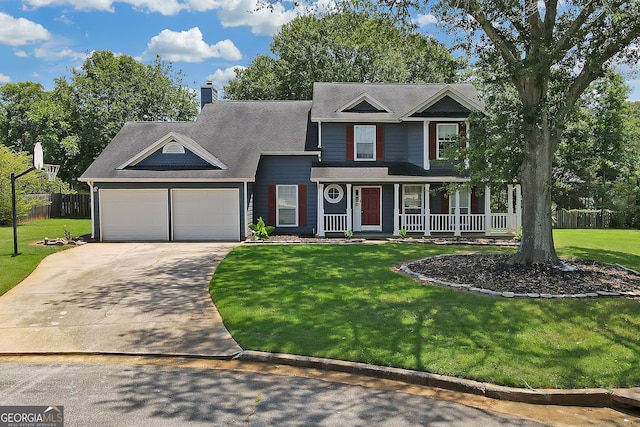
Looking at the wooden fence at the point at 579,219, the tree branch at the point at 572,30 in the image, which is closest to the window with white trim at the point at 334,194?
the tree branch at the point at 572,30

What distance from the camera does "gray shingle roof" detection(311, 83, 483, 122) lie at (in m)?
21.3

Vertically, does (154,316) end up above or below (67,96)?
below

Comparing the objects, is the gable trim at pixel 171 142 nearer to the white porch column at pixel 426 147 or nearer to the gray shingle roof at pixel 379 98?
the gray shingle roof at pixel 379 98

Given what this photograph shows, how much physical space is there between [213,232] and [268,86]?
21043mm

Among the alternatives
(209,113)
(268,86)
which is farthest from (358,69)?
(209,113)

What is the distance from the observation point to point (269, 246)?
16938 millimetres

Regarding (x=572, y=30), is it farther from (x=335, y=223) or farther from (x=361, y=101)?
(x=335, y=223)

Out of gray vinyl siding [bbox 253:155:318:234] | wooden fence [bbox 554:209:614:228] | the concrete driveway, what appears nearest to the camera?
the concrete driveway

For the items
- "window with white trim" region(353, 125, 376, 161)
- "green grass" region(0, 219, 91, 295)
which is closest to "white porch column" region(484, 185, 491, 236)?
"window with white trim" region(353, 125, 376, 161)

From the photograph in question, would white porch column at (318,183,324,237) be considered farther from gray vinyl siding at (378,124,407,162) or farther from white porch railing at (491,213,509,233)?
white porch railing at (491,213,509,233)

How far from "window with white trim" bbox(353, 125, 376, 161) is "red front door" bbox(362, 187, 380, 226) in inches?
62.5

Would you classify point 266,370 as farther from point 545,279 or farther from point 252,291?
point 545,279

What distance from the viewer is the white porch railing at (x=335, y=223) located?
20734 mm

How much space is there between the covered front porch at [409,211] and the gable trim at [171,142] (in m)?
4.49
